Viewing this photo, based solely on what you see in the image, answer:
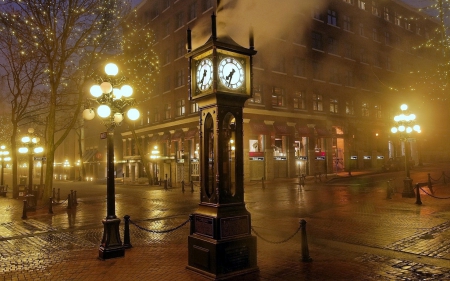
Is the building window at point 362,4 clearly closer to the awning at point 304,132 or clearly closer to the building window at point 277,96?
the building window at point 277,96

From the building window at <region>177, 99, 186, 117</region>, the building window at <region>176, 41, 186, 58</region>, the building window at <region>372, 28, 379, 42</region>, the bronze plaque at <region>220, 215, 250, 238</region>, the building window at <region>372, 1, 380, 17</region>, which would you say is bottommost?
the bronze plaque at <region>220, 215, 250, 238</region>

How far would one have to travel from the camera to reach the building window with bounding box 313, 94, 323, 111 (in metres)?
39.5

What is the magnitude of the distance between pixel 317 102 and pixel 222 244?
35.5 metres

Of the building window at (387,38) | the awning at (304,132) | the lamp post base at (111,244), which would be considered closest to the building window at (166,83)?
the awning at (304,132)

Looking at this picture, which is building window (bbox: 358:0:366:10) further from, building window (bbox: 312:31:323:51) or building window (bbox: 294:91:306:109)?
building window (bbox: 294:91:306:109)

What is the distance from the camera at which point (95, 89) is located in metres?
8.72

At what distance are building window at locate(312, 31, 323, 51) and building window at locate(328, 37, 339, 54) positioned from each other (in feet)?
4.40

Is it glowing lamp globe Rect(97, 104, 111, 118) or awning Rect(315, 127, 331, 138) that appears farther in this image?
awning Rect(315, 127, 331, 138)

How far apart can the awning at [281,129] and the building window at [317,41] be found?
10.2m

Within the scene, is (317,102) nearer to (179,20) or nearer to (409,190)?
(179,20)

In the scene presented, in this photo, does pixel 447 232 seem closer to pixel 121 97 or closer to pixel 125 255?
pixel 125 255

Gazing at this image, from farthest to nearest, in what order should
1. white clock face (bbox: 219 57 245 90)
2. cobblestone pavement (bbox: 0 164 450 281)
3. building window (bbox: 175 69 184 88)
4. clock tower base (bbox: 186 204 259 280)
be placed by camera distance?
building window (bbox: 175 69 184 88), cobblestone pavement (bbox: 0 164 450 281), white clock face (bbox: 219 57 245 90), clock tower base (bbox: 186 204 259 280)

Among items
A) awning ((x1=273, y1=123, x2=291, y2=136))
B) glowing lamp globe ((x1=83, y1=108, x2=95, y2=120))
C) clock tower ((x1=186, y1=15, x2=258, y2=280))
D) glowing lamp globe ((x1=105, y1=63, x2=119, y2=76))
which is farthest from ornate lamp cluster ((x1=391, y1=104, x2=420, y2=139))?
awning ((x1=273, y1=123, x2=291, y2=136))

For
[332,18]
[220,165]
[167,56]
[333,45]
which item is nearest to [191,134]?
[167,56]
